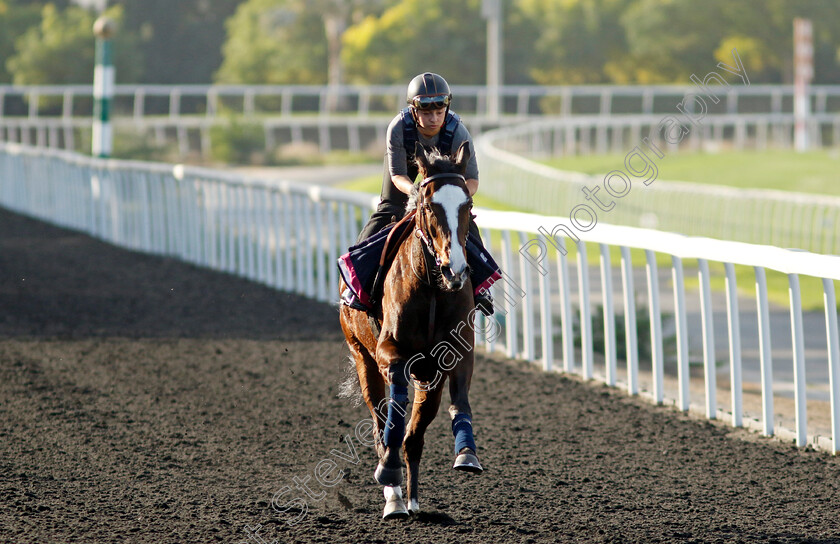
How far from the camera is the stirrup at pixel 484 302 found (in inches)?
200

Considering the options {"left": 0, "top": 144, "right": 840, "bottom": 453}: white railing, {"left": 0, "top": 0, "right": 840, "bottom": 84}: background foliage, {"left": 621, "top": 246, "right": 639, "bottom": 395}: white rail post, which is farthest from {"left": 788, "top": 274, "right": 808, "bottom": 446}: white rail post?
{"left": 0, "top": 0, "right": 840, "bottom": 84}: background foliage

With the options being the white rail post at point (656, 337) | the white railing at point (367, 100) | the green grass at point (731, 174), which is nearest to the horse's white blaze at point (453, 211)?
the white rail post at point (656, 337)

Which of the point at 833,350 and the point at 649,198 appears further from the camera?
the point at 649,198

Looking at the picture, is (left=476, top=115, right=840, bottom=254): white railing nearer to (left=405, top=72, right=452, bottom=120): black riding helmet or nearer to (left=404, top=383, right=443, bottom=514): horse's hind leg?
(left=405, top=72, right=452, bottom=120): black riding helmet

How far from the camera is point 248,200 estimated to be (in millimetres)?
12750

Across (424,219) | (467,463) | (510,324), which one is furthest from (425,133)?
(510,324)

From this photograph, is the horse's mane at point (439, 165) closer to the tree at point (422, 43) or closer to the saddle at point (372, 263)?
the saddle at point (372, 263)

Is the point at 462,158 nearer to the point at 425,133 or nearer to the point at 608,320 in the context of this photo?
the point at 425,133

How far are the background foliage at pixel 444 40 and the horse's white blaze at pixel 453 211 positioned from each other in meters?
43.9

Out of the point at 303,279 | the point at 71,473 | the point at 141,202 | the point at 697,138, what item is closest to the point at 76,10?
the point at 697,138

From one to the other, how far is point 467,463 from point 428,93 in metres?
1.60

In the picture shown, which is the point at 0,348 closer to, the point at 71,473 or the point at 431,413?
the point at 71,473

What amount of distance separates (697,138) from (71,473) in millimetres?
35181

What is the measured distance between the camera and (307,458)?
5.95 metres
